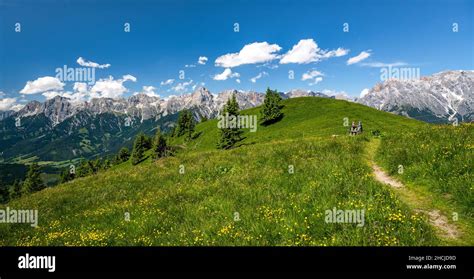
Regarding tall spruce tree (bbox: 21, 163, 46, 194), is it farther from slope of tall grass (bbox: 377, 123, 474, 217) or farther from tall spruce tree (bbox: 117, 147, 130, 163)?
slope of tall grass (bbox: 377, 123, 474, 217)

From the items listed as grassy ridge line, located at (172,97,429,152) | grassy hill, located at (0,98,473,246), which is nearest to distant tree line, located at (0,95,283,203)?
grassy ridge line, located at (172,97,429,152)

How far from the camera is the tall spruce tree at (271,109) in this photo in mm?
78062

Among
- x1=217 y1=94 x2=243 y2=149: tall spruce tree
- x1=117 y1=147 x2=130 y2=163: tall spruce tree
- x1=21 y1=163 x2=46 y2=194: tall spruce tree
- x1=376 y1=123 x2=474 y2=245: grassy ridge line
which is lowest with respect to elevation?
x1=21 y1=163 x2=46 y2=194: tall spruce tree

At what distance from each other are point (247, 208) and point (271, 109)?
68815 mm

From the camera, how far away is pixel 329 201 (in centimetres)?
987

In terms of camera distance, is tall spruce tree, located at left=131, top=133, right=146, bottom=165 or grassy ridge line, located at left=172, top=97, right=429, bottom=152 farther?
tall spruce tree, located at left=131, top=133, right=146, bottom=165

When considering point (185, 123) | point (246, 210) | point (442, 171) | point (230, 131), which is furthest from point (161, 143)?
point (442, 171)

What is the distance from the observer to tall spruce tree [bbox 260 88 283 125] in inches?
3073

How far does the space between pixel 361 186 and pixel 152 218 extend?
25.4ft

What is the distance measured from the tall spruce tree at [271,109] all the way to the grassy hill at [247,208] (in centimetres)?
5630

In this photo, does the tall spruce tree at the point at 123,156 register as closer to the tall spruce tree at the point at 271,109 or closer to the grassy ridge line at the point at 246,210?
the tall spruce tree at the point at 271,109

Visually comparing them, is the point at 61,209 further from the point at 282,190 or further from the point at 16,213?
the point at 282,190

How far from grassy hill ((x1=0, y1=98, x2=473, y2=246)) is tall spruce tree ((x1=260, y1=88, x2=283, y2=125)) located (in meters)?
56.3
